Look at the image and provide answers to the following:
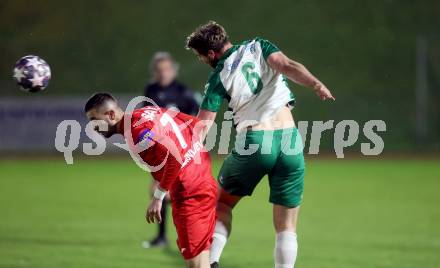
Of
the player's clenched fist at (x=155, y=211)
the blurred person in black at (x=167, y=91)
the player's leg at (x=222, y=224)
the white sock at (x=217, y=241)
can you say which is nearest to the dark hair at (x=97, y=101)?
the player's clenched fist at (x=155, y=211)

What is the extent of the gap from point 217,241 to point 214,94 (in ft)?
3.93

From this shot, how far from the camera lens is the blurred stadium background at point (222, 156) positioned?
8781 millimetres

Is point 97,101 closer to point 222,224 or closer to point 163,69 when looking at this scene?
point 222,224

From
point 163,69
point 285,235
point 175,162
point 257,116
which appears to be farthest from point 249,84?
point 163,69

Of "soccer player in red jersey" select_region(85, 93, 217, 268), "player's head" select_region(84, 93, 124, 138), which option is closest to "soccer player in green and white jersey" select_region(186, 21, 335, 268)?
"soccer player in red jersey" select_region(85, 93, 217, 268)

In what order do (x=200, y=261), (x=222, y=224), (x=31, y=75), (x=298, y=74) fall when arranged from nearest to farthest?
1. (x=298, y=74)
2. (x=200, y=261)
3. (x=222, y=224)
4. (x=31, y=75)

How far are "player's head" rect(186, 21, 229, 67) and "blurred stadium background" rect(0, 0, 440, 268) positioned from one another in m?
2.67

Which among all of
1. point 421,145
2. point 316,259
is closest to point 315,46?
point 421,145

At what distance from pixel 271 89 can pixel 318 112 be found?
665 inches

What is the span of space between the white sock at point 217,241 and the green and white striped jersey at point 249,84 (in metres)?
0.90

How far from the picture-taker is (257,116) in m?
5.92

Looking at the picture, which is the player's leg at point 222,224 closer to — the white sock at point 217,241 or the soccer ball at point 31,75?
the white sock at point 217,241

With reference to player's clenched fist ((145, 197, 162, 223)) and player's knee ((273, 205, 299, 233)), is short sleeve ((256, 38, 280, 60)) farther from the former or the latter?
player's clenched fist ((145, 197, 162, 223))

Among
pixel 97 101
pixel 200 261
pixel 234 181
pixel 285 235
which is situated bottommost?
pixel 200 261
